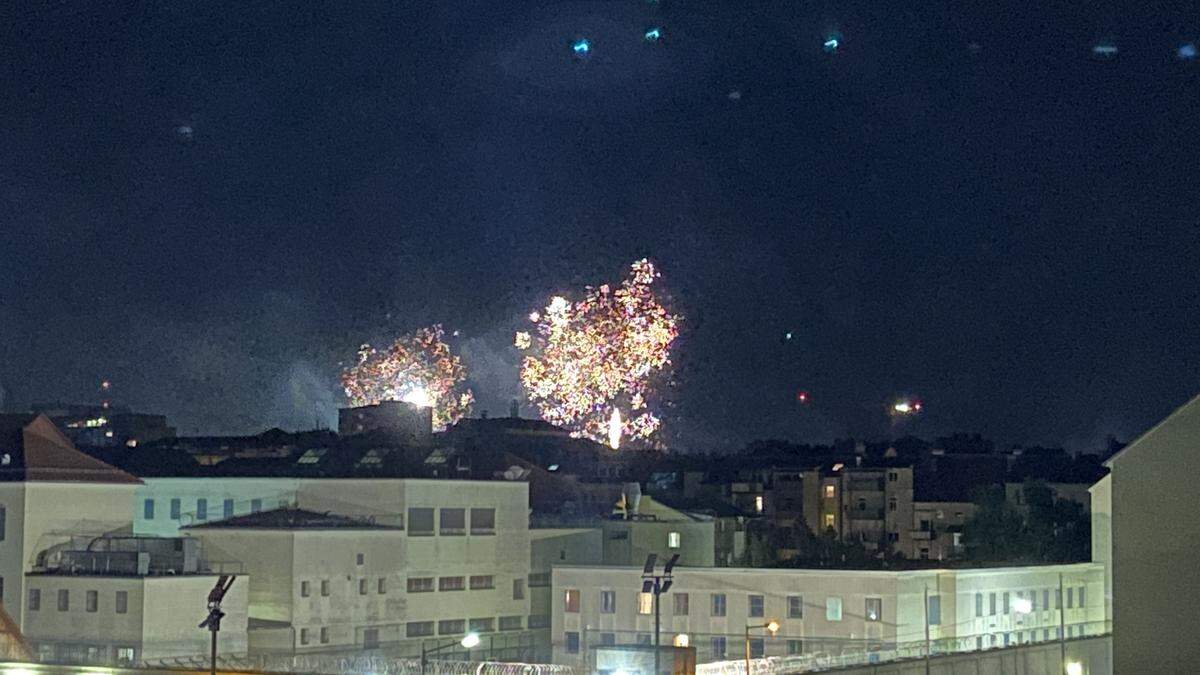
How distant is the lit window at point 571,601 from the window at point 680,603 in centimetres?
288

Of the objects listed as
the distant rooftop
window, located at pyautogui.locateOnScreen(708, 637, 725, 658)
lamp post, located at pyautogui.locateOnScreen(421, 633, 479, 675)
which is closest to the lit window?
lamp post, located at pyautogui.locateOnScreen(421, 633, 479, 675)

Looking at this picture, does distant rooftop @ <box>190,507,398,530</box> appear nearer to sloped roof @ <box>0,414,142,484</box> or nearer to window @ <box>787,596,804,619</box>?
sloped roof @ <box>0,414,142,484</box>

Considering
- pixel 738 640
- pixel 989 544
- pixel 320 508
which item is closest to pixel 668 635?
pixel 738 640

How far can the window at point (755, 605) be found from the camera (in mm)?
42938

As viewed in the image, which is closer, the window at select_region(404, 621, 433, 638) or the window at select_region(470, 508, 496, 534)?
the window at select_region(404, 621, 433, 638)

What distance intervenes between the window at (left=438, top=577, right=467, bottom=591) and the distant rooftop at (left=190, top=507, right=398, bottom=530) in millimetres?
1923

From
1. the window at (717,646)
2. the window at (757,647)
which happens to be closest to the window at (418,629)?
the window at (717,646)

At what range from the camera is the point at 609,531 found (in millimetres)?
54406

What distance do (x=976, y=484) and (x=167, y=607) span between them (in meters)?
46.2

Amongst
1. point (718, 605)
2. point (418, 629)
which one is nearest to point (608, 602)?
point (718, 605)

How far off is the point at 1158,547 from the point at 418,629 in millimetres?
30339

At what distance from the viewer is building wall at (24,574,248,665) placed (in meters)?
38.8

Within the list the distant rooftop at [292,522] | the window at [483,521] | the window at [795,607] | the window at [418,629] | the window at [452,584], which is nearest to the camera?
the window at [795,607]

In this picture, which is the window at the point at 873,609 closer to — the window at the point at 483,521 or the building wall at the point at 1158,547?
the window at the point at 483,521
